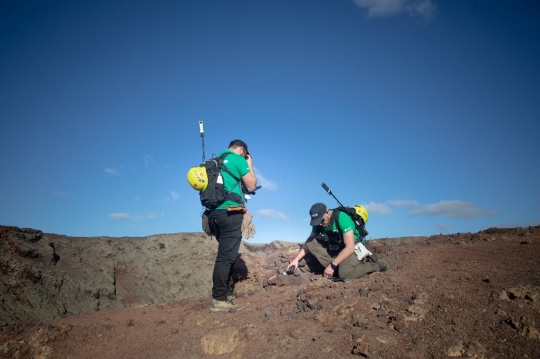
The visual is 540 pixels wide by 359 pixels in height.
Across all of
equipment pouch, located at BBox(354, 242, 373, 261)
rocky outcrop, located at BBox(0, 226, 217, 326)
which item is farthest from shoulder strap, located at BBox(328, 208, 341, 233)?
rocky outcrop, located at BBox(0, 226, 217, 326)

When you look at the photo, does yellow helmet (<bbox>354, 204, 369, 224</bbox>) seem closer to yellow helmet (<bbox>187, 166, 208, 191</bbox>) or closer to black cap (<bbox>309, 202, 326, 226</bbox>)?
black cap (<bbox>309, 202, 326, 226</bbox>)

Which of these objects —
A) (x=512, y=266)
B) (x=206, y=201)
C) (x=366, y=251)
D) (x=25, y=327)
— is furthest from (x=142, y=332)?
(x=512, y=266)

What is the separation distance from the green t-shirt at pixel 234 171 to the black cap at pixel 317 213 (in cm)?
164

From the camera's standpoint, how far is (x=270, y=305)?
198 inches

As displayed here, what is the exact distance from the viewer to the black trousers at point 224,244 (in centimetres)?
500

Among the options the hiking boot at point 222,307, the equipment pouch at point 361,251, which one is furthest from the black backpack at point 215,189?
the equipment pouch at point 361,251

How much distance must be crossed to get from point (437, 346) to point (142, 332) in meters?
3.86

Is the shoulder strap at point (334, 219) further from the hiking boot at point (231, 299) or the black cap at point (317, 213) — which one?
the hiking boot at point (231, 299)

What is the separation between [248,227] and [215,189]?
858mm

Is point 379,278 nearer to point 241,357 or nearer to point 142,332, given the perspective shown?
point 241,357

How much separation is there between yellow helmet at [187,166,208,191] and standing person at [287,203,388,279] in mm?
2298

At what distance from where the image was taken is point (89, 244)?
7.39m

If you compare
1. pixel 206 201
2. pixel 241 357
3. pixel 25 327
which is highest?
pixel 206 201

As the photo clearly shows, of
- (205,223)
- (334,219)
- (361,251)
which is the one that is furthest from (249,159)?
(361,251)
